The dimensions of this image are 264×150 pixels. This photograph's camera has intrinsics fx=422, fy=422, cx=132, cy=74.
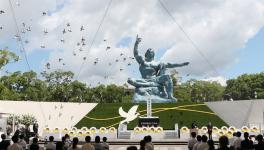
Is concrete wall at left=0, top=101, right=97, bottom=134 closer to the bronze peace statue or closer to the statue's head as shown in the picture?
the bronze peace statue

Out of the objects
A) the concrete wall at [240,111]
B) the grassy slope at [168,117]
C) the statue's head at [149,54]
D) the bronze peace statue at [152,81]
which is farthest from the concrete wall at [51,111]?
Answer: the concrete wall at [240,111]

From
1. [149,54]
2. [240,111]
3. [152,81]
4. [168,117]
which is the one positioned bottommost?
[168,117]

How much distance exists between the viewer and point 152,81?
171 ft

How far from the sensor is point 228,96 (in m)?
83.4

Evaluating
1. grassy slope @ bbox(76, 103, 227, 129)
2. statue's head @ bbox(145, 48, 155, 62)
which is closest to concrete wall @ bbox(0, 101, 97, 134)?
grassy slope @ bbox(76, 103, 227, 129)

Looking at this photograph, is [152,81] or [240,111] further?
[152,81]

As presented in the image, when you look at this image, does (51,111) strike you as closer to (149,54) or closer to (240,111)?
(149,54)

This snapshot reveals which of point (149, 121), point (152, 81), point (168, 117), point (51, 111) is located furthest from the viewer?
point (152, 81)

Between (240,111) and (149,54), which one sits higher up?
(149,54)

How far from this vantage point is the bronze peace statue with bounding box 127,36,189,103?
2023 inches

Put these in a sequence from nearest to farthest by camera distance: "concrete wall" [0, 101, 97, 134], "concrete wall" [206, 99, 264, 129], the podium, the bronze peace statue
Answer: the podium → "concrete wall" [0, 101, 97, 134] → "concrete wall" [206, 99, 264, 129] → the bronze peace statue

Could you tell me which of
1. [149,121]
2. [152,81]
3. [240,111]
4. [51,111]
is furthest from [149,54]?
[149,121]

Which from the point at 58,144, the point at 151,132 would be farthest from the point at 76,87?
the point at 58,144

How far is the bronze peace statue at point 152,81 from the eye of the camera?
51.4 meters
